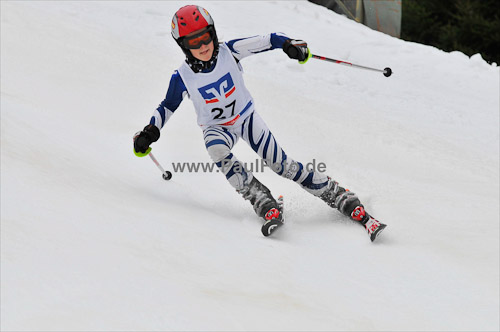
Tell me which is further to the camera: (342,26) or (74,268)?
(342,26)

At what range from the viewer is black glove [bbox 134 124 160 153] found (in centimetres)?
430

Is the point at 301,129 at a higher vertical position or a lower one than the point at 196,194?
higher

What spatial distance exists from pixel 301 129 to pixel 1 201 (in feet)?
13.6

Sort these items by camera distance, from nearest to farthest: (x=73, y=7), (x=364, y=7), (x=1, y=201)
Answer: (x=1, y=201)
(x=73, y=7)
(x=364, y=7)

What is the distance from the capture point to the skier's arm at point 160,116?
4.30m

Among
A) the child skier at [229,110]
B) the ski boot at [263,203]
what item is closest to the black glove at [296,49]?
the child skier at [229,110]

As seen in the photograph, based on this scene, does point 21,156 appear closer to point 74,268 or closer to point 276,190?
point 74,268

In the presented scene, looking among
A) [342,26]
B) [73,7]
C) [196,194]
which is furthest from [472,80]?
[73,7]

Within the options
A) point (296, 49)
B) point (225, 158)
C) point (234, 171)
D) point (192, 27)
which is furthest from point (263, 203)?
point (192, 27)

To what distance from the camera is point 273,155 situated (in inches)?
173

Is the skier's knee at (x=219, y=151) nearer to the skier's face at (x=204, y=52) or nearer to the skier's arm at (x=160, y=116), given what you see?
the skier's arm at (x=160, y=116)

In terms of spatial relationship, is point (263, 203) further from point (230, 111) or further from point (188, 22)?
point (188, 22)

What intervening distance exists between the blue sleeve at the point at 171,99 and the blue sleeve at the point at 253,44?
0.44 m

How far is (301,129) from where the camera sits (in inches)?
270
